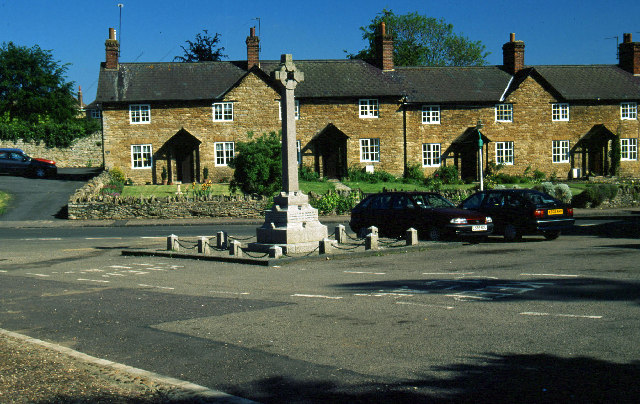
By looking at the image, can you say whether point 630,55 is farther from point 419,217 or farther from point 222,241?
point 222,241

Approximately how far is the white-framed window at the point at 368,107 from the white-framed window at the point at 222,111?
923 cm

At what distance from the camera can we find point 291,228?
17.7 meters

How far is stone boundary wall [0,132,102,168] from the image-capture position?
2255 inches

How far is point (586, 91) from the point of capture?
49125mm

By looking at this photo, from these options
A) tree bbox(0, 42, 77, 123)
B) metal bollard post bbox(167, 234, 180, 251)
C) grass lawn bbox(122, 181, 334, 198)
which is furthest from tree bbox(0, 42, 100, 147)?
metal bollard post bbox(167, 234, 180, 251)

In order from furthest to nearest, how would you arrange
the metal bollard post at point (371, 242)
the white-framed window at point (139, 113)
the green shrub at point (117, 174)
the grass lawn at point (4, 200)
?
the white-framed window at point (139, 113), the green shrub at point (117, 174), the grass lawn at point (4, 200), the metal bollard post at point (371, 242)

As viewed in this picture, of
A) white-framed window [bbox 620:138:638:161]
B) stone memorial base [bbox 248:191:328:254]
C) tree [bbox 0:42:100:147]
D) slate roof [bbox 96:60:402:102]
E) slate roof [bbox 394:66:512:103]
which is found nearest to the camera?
stone memorial base [bbox 248:191:328:254]

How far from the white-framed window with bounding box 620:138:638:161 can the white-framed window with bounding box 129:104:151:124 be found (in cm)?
3493

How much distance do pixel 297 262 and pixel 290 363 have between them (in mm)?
9057

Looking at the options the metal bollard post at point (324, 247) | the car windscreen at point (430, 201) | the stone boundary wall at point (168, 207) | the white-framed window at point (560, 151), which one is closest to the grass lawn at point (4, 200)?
the stone boundary wall at point (168, 207)

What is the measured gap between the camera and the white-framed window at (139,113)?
44688 mm

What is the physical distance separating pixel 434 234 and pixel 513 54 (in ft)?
112

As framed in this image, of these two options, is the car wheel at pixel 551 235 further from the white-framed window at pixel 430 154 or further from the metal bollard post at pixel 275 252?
the white-framed window at pixel 430 154

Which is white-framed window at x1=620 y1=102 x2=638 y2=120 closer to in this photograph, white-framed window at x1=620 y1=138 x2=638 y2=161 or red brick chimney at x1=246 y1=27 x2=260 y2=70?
white-framed window at x1=620 y1=138 x2=638 y2=161
